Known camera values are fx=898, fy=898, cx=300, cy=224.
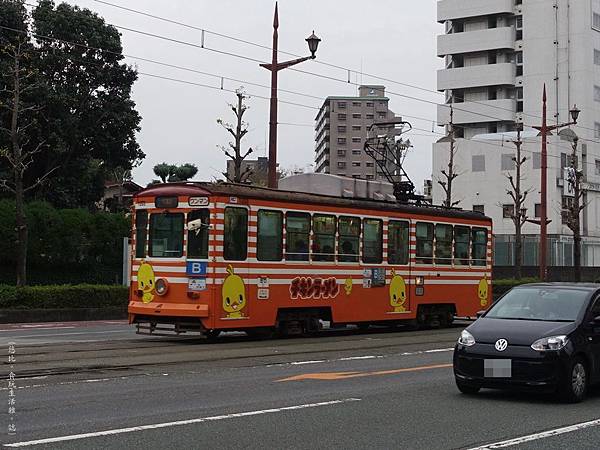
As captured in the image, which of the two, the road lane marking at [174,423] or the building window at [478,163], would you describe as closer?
the road lane marking at [174,423]

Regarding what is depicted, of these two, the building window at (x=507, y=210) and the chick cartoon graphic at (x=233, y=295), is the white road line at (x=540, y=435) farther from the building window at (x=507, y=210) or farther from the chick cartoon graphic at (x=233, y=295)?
the building window at (x=507, y=210)

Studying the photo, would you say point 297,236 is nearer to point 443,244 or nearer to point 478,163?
point 443,244

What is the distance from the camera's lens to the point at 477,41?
3162 inches

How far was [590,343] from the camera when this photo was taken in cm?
1087

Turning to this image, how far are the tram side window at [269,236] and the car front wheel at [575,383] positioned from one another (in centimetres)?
856

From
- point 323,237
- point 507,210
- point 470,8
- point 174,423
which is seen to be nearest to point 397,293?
point 323,237

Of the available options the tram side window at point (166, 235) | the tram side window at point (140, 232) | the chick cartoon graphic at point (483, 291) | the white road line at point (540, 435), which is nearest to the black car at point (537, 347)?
the white road line at point (540, 435)

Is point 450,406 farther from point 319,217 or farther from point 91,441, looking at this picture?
point 319,217

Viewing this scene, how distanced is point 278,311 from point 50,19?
87.1 feet

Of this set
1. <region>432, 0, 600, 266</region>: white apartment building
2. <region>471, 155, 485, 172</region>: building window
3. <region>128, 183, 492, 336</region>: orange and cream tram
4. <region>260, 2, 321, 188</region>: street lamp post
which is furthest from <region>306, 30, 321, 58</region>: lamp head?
<region>471, 155, 485, 172</region>: building window

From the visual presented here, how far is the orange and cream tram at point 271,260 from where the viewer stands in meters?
17.4

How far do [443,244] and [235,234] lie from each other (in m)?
7.76

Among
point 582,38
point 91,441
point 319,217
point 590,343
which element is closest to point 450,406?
point 590,343

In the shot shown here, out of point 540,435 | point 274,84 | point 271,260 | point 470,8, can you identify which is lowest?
point 540,435
